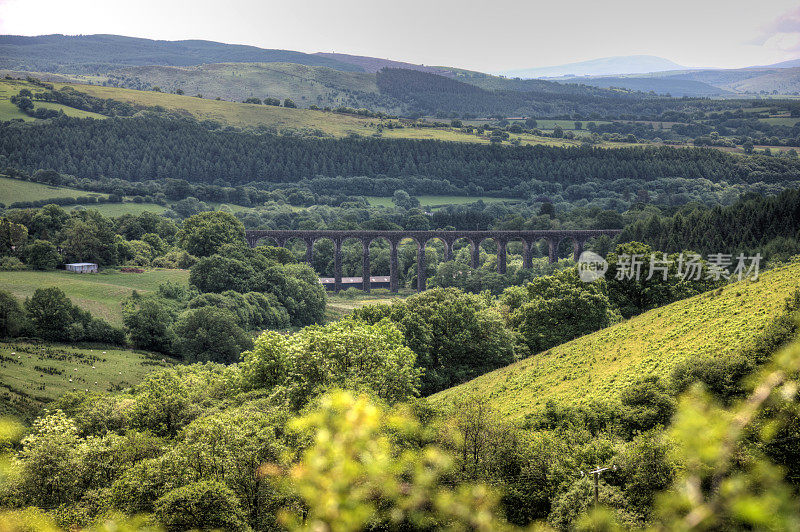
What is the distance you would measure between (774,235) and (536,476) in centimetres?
7229

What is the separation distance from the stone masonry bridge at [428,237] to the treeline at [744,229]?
116 feet

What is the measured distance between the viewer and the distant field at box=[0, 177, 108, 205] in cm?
15130

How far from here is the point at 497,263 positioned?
140 m

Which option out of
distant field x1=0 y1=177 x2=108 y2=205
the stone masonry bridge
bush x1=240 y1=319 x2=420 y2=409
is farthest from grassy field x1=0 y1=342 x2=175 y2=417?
distant field x1=0 y1=177 x2=108 y2=205

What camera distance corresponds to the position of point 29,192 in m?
157

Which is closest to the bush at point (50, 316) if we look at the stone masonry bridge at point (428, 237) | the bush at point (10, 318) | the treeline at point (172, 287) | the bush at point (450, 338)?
the treeline at point (172, 287)

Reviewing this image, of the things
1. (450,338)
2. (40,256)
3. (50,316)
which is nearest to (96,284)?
(40,256)

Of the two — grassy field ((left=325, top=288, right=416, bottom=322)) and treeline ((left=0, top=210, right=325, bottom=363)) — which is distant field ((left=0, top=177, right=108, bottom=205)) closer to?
treeline ((left=0, top=210, right=325, bottom=363))

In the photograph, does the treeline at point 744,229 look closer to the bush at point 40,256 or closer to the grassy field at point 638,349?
the grassy field at point 638,349

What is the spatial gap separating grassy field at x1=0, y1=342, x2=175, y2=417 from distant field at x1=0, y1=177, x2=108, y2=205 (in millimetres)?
97472

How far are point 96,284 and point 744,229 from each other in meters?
80.3

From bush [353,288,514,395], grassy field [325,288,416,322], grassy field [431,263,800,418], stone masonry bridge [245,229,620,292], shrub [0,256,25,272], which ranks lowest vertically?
grassy field [325,288,416,322]

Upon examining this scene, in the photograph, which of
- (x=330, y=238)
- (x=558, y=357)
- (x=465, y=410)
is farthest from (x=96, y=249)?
(x=465, y=410)

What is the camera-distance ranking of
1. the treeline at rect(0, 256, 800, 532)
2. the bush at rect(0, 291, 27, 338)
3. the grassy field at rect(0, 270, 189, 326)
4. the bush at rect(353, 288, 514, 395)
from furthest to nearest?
the grassy field at rect(0, 270, 189, 326)
the bush at rect(0, 291, 27, 338)
the bush at rect(353, 288, 514, 395)
the treeline at rect(0, 256, 800, 532)
